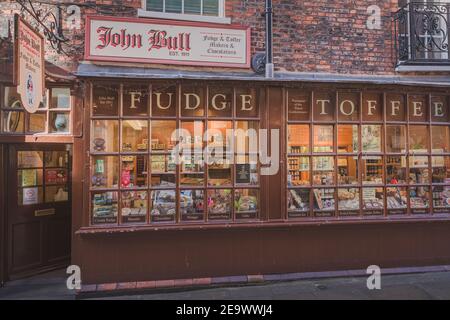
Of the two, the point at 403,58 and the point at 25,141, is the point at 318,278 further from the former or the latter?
the point at 25,141

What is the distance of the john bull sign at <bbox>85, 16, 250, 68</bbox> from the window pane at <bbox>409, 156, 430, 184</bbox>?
144 inches

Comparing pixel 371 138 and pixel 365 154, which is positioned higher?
pixel 371 138

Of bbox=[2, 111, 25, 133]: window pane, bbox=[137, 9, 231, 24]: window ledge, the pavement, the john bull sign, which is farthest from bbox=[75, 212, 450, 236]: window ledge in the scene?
bbox=[137, 9, 231, 24]: window ledge

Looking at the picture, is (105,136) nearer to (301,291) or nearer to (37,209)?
(37,209)

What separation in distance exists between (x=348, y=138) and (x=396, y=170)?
1.14m

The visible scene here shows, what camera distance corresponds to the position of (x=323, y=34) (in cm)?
611

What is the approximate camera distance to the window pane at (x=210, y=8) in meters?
6.02

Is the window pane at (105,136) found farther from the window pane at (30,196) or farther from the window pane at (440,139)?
the window pane at (440,139)

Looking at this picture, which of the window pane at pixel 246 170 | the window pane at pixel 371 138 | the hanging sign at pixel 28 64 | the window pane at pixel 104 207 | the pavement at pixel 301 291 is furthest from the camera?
the window pane at pixel 371 138

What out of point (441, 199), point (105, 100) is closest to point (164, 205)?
point (105, 100)

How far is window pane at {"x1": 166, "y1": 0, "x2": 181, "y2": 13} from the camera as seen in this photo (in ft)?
19.5

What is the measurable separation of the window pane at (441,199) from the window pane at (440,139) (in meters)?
0.74

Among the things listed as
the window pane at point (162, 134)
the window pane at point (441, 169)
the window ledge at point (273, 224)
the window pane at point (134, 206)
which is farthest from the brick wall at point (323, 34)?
the window pane at point (134, 206)

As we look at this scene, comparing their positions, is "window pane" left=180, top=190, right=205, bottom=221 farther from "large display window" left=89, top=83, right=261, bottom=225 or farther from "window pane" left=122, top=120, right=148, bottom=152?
"window pane" left=122, top=120, right=148, bottom=152
